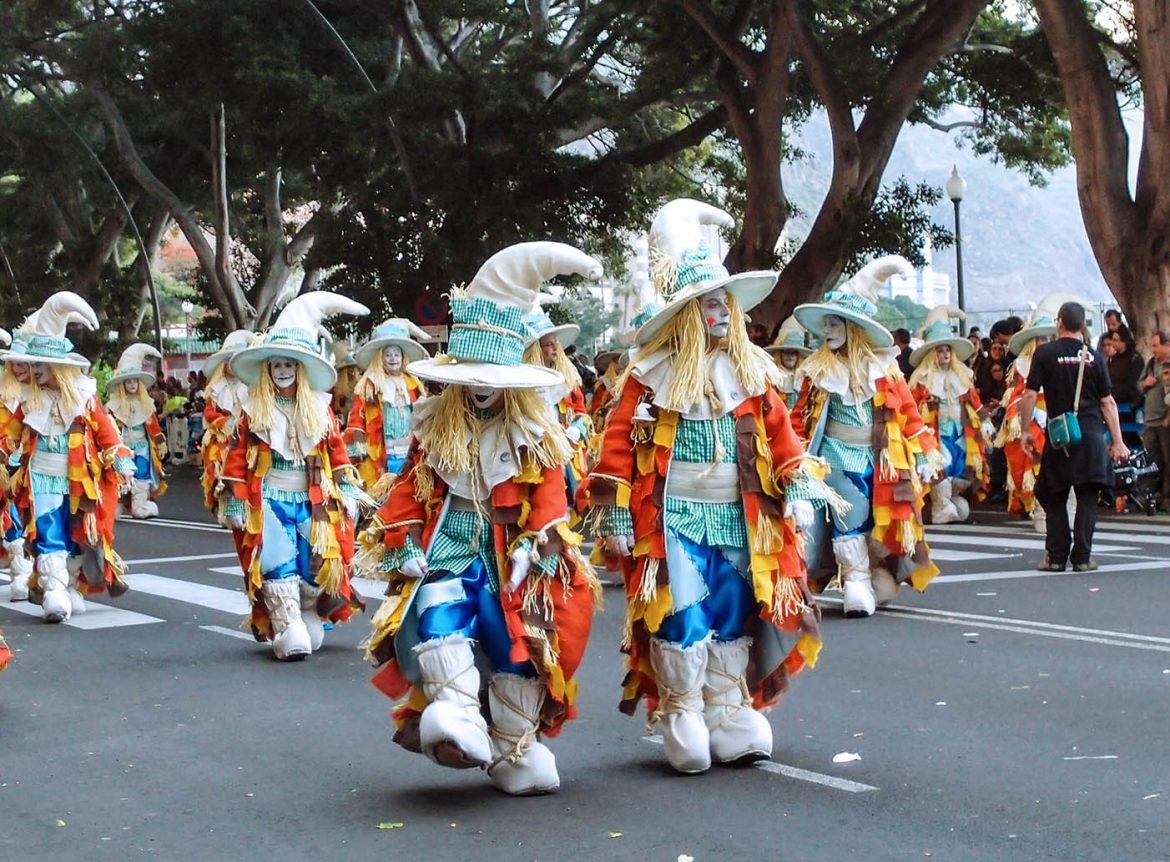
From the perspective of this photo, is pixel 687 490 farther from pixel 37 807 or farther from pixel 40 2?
pixel 40 2

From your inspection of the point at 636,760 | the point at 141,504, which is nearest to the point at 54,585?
the point at 636,760

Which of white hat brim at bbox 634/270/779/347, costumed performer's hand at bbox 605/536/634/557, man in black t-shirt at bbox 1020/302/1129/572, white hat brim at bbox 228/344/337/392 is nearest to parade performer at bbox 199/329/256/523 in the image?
white hat brim at bbox 228/344/337/392

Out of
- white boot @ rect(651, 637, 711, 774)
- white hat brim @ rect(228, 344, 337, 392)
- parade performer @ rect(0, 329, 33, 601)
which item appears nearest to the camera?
white boot @ rect(651, 637, 711, 774)

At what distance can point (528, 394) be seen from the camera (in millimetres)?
6613

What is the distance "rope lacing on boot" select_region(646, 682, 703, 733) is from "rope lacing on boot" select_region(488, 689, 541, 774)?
54 cm

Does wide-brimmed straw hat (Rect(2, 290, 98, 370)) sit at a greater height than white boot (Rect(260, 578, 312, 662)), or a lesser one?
greater

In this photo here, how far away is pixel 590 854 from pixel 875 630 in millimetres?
4871

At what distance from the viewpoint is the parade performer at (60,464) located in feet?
39.4

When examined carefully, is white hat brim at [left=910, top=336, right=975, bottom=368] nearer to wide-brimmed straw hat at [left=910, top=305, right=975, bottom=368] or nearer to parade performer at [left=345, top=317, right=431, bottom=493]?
wide-brimmed straw hat at [left=910, top=305, right=975, bottom=368]

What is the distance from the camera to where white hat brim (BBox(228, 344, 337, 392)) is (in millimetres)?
9906

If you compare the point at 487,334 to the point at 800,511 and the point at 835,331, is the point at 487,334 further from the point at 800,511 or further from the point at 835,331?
the point at 835,331

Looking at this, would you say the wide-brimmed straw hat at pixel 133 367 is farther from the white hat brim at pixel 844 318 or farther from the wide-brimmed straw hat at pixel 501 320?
the wide-brimmed straw hat at pixel 501 320

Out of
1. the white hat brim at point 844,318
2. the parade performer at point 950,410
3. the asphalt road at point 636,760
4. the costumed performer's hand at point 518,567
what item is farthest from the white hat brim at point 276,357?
the parade performer at point 950,410

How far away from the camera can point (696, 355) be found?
6.86m
